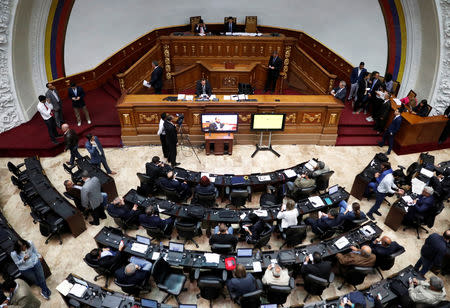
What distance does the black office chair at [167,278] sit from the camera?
524 cm

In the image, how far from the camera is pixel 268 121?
903 cm

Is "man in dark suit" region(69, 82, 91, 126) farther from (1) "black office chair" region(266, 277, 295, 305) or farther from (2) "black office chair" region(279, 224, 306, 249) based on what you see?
(1) "black office chair" region(266, 277, 295, 305)

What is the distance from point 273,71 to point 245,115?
301cm

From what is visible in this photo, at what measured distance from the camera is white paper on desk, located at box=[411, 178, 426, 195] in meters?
7.35

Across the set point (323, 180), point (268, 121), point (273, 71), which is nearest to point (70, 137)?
point (268, 121)

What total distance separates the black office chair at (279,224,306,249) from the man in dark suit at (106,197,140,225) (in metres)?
3.14

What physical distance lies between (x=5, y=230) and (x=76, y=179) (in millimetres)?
1689

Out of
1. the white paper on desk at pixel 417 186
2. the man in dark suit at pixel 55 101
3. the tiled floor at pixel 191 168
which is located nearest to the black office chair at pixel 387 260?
the tiled floor at pixel 191 168

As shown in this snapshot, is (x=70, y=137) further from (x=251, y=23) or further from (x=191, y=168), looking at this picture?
(x=251, y=23)

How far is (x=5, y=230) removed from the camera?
20.2 feet

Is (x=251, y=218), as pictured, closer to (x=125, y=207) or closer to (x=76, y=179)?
(x=125, y=207)

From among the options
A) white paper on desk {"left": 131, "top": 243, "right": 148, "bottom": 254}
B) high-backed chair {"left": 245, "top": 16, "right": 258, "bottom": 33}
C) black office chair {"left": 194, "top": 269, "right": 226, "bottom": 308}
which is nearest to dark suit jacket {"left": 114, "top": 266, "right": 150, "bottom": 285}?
white paper on desk {"left": 131, "top": 243, "right": 148, "bottom": 254}

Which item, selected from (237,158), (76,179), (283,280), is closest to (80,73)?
(76,179)

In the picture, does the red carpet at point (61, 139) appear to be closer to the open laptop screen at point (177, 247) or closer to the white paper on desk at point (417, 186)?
the open laptop screen at point (177, 247)
